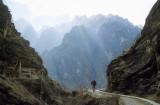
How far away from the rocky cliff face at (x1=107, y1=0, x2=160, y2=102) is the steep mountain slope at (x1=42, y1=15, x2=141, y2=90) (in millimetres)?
124102

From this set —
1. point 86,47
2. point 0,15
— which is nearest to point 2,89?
point 0,15

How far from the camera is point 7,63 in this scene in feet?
63.2

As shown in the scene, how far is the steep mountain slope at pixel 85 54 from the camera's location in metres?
157

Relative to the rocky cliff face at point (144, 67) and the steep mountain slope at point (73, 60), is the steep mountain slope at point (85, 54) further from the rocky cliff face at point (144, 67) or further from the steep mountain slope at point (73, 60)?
the rocky cliff face at point (144, 67)

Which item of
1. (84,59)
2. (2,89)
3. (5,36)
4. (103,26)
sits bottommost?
(2,89)

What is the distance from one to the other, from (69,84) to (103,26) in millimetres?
87045

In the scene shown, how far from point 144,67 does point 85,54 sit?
15093 cm

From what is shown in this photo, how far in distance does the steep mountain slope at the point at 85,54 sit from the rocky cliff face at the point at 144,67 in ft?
407

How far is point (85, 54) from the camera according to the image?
565ft

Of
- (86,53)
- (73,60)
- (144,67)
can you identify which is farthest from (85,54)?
(144,67)

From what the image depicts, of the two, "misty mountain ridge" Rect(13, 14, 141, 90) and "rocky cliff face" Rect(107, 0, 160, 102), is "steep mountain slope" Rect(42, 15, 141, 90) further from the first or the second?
"rocky cliff face" Rect(107, 0, 160, 102)

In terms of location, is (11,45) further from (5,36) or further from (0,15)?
(0,15)

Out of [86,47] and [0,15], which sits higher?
[86,47]

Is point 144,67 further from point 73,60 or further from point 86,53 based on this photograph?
point 86,53
